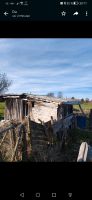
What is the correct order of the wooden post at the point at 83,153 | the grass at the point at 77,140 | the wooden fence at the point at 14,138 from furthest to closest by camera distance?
the wooden fence at the point at 14,138
the grass at the point at 77,140
the wooden post at the point at 83,153

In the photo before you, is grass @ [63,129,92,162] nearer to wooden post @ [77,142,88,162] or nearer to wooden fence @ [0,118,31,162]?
wooden post @ [77,142,88,162]

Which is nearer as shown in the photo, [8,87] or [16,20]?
[16,20]

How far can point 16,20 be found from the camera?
1.16 meters

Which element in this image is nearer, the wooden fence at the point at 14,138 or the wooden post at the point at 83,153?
the wooden post at the point at 83,153

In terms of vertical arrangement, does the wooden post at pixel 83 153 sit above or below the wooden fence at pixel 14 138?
above

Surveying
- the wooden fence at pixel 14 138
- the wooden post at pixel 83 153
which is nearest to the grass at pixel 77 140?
the wooden post at pixel 83 153

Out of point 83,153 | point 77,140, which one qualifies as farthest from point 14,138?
point 83,153

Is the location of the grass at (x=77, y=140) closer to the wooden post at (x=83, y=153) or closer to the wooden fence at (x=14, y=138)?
the wooden post at (x=83, y=153)

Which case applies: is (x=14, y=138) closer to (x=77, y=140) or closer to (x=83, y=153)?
(x=77, y=140)

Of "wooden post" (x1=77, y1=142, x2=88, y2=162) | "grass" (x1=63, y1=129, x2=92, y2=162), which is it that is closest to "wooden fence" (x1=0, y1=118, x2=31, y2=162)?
"grass" (x1=63, y1=129, x2=92, y2=162)
